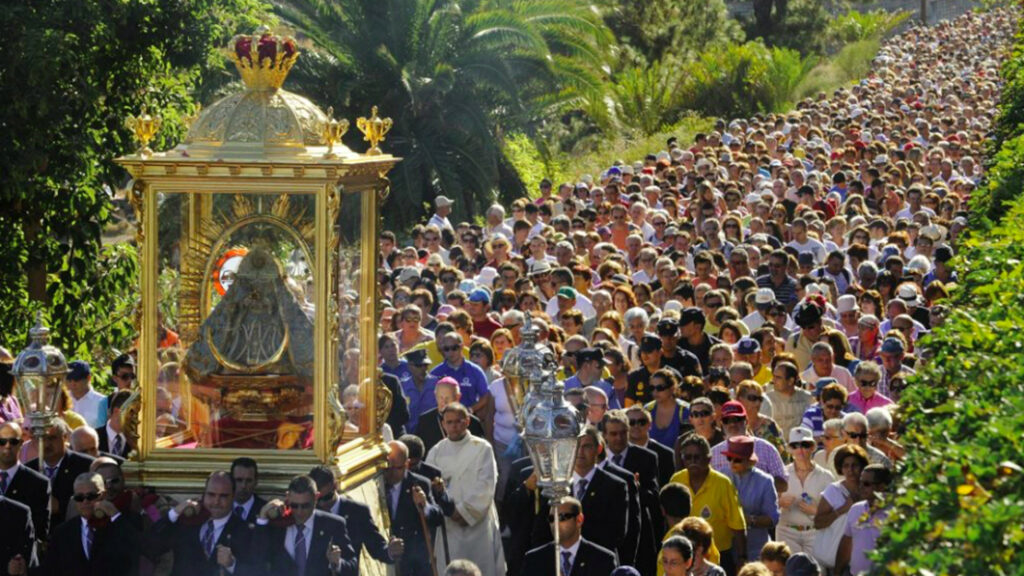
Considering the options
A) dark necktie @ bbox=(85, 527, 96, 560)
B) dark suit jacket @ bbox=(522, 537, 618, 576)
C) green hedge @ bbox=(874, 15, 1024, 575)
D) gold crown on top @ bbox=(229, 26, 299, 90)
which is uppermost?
gold crown on top @ bbox=(229, 26, 299, 90)

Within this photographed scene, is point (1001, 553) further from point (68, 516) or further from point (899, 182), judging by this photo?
point (899, 182)

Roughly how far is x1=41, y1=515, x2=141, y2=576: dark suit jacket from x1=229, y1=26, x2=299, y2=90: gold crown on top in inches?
100

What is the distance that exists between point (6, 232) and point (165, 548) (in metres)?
9.57

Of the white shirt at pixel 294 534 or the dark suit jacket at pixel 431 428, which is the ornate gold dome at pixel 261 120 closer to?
the white shirt at pixel 294 534

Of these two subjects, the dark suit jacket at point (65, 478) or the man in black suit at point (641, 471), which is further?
the man in black suit at point (641, 471)

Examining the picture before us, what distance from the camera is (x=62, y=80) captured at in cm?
1892

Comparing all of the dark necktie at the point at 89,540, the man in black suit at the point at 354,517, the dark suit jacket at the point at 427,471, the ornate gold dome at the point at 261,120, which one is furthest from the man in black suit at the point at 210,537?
the ornate gold dome at the point at 261,120

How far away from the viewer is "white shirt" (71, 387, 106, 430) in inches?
540

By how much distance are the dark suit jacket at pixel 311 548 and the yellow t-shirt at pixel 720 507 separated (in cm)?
220

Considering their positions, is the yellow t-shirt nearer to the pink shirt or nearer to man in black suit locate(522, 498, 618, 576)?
man in black suit locate(522, 498, 618, 576)

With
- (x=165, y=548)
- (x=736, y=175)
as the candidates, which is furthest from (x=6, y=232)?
(x=736, y=175)

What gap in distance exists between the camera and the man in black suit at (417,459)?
11.6m

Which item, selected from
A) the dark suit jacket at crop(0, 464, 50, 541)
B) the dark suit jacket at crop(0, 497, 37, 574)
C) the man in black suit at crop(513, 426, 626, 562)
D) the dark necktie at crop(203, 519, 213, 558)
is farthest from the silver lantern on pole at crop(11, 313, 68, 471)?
the man in black suit at crop(513, 426, 626, 562)

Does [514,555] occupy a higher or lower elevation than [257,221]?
lower
